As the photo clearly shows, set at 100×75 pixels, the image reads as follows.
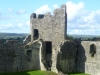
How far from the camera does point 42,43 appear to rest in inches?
1640

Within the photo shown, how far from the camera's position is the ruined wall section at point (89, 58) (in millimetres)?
40591

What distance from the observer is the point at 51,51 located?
43781 mm

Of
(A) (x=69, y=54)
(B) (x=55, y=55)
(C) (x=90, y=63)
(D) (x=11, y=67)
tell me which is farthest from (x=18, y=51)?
(C) (x=90, y=63)

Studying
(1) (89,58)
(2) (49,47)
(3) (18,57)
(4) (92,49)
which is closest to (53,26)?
(2) (49,47)

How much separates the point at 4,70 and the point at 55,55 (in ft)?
25.4

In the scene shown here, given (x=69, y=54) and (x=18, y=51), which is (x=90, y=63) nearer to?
(x=69, y=54)

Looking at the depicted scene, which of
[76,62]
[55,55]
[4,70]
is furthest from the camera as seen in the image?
[76,62]

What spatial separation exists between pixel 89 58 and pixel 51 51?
6.13 m

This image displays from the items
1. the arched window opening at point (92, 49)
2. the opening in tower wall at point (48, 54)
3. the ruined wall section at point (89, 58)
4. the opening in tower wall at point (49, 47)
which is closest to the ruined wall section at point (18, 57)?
the opening in tower wall at point (48, 54)

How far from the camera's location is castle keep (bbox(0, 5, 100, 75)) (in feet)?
129

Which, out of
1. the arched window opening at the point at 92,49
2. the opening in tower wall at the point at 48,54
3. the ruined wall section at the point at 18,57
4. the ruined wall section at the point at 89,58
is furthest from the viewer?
the opening in tower wall at the point at 48,54

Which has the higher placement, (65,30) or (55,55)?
(65,30)

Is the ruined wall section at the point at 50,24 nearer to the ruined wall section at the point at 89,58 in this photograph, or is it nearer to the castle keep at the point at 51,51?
the castle keep at the point at 51,51

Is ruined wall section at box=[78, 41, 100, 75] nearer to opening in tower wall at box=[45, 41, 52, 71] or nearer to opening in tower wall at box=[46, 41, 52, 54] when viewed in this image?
opening in tower wall at box=[45, 41, 52, 71]
